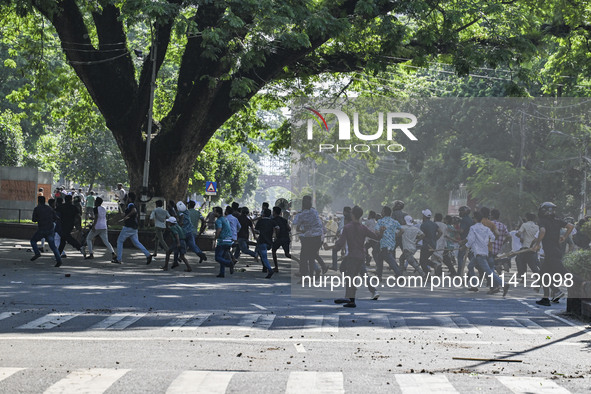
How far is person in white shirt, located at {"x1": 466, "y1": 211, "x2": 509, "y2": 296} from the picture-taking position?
17.9m

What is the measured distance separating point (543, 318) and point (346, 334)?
4.07m

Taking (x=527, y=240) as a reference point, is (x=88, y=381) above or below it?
below

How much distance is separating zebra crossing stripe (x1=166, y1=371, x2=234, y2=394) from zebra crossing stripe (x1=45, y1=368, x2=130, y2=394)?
1.70ft

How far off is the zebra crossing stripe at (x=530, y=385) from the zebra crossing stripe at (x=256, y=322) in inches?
170

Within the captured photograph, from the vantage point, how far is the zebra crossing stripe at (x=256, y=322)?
40.0 feet

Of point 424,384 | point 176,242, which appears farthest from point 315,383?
point 176,242

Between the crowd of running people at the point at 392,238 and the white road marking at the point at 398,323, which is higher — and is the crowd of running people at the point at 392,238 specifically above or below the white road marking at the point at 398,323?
above

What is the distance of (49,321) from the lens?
475 inches

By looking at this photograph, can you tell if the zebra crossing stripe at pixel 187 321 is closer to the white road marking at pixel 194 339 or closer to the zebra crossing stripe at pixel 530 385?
the white road marking at pixel 194 339

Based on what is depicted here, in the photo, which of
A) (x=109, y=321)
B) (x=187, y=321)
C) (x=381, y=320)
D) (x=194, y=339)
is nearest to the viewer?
(x=194, y=339)

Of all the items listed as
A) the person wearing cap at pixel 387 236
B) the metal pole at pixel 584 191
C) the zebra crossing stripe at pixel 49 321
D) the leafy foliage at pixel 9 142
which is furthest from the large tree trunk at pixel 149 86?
the leafy foliage at pixel 9 142

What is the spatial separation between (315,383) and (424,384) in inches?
35.3

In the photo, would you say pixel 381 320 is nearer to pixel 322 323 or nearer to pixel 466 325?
pixel 322 323

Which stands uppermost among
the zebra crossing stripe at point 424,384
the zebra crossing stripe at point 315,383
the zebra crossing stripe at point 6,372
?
the zebra crossing stripe at point 424,384
